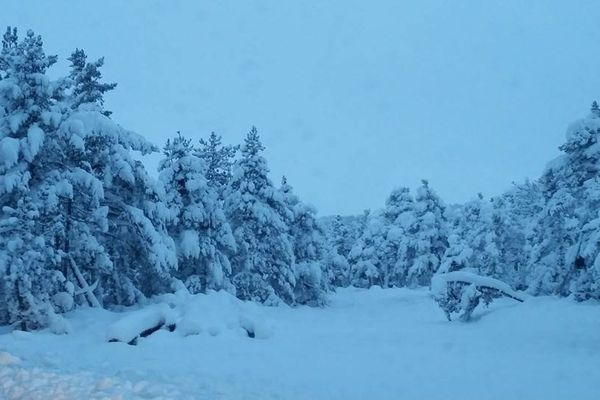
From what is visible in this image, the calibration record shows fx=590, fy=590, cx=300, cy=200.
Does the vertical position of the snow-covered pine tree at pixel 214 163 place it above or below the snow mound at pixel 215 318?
above

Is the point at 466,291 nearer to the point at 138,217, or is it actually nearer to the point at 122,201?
the point at 138,217

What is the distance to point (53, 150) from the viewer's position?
17859 mm

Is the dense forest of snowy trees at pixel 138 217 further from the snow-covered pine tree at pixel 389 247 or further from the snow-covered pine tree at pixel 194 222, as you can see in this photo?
the snow-covered pine tree at pixel 389 247

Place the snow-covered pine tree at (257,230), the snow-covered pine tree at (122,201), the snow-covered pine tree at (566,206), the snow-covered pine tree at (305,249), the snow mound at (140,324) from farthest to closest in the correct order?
the snow-covered pine tree at (305,249) < the snow-covered pine tree at (257,230) < the snow-covered pine tree at (566,206) < the snow-covered pine tree at (122,201) < the snow mound at (140,324)

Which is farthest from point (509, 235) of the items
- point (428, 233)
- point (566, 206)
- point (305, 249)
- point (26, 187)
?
point (26, 187)

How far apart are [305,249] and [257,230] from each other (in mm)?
6204

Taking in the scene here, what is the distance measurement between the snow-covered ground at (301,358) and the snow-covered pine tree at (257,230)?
1172cm

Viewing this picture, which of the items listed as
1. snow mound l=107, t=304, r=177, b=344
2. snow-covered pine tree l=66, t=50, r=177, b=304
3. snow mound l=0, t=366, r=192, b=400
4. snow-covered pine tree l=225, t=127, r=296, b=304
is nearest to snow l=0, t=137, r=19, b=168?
snow-covered pine tree l=66, t=50, r=177, b=304

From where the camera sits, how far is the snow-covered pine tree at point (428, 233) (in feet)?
158

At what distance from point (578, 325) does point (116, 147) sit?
1464cm

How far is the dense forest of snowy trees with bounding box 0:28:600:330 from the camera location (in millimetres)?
16234

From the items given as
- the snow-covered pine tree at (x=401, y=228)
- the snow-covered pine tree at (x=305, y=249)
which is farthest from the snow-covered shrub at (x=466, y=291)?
the snow-covered pine tree at (x=401, y=228)

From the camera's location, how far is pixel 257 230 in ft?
105

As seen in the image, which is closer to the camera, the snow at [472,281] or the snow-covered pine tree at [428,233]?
the snow at [472,281]
